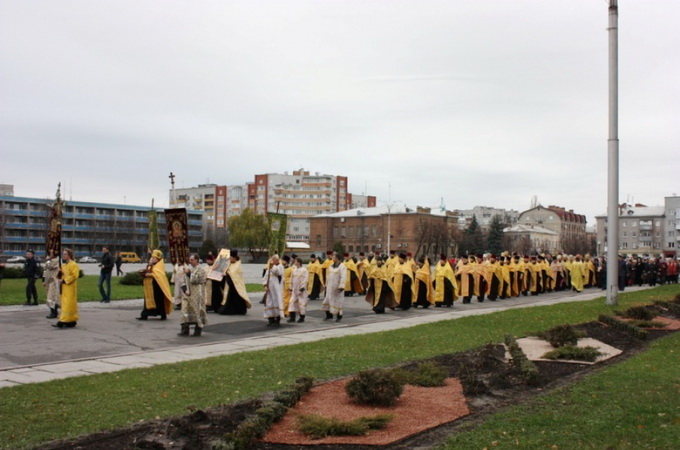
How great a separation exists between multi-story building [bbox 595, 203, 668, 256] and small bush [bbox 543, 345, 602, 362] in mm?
124149

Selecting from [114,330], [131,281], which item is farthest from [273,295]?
[131,281]

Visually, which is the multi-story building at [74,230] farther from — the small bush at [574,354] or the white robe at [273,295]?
the small bush at [574,354]

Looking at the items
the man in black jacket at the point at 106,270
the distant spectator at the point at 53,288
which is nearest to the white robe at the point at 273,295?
the distant spectator at the point at 53,288

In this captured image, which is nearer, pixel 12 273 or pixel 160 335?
pixel 160 335

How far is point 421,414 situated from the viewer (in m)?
7.66

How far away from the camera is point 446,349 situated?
12500mm

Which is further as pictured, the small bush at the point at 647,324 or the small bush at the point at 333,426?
the small bush at the point at 647,324

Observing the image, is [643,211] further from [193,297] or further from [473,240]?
[193,297]

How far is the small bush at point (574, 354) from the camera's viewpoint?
11.3 m

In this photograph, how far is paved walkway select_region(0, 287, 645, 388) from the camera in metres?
10.7

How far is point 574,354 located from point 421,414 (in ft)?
15.4

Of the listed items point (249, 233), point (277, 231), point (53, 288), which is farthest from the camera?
point (249, 233)

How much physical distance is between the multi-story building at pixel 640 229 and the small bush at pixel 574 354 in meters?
124

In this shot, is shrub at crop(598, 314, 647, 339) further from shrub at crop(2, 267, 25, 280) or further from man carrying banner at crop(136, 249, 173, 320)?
shrub at crop(2, 267, 25, 280)
